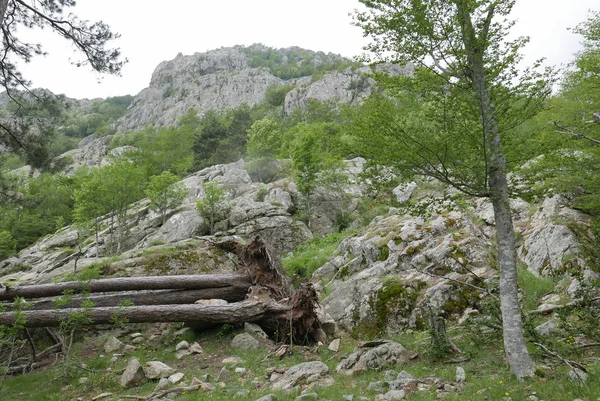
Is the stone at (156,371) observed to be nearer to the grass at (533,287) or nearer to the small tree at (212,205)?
the grass at (533,287)

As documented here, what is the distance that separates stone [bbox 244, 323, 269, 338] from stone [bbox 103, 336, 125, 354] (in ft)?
12.9

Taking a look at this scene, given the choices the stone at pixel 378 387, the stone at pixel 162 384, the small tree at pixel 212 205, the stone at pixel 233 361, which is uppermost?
the small tree at pixel 212 205

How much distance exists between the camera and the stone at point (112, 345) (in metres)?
10.3

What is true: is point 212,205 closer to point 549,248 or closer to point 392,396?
point 549,248

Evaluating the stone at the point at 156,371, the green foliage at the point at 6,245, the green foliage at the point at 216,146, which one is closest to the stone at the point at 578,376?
the stone at the point at 156,371

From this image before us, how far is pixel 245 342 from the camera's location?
9820 mm

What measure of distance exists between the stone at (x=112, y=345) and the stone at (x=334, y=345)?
6528 mm

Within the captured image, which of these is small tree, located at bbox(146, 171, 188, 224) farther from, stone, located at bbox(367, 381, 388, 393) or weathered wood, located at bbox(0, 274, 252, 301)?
stone, located at bbox(367, 381, 388, 393)

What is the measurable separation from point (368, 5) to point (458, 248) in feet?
26.5

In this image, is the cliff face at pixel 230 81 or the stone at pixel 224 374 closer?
the stone at pixel 224 374

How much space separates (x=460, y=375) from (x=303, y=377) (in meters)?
3.06

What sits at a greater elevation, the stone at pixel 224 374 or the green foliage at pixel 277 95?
the green foliage at pixel 277 95

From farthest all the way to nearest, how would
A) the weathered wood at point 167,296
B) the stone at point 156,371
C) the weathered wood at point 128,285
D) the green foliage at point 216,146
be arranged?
the green foliage at point 216,146 < the weathered wood at point 167,296 < the weathered wood at point 128,285 < the stone at point 156,371

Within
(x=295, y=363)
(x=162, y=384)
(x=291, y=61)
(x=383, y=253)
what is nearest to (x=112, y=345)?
(x=162, y=384)
